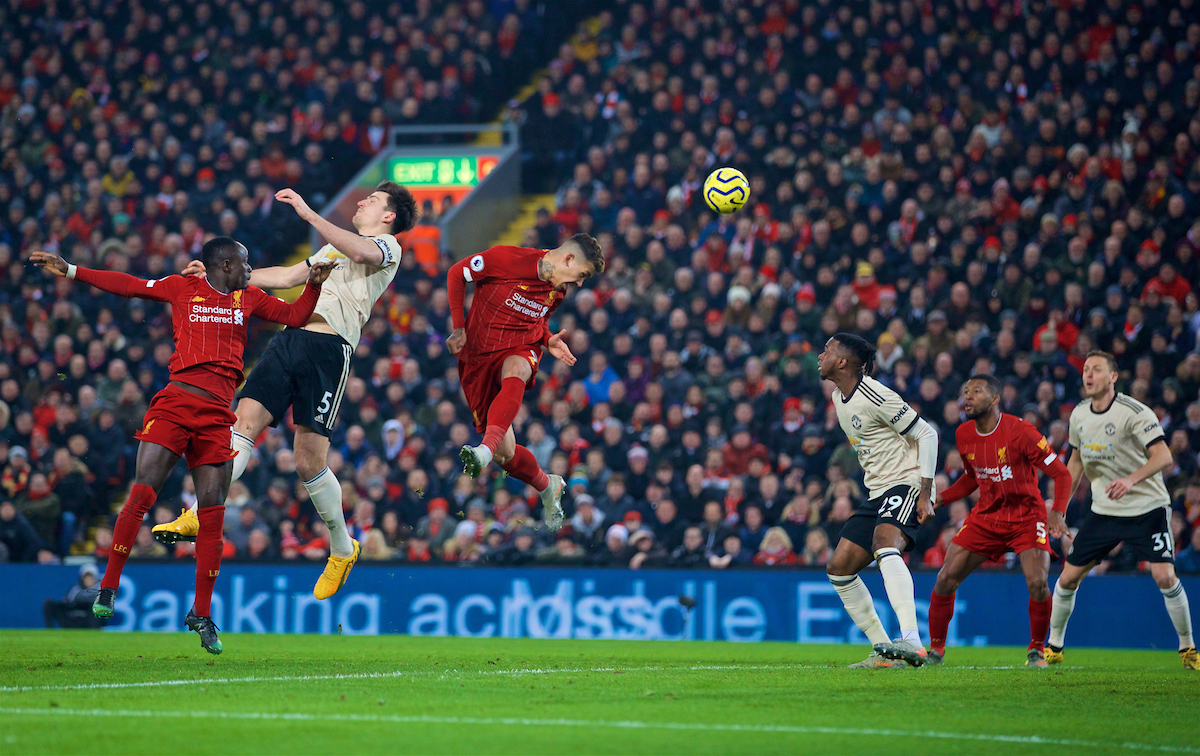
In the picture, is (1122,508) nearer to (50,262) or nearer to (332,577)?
(332,577)

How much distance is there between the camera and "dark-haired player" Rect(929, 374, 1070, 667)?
10211mm

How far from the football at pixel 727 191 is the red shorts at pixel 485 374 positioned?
96.6 inches

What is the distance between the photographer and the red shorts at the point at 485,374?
32.4ft

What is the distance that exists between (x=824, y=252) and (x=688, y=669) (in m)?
9.66

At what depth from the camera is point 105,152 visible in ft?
70.3

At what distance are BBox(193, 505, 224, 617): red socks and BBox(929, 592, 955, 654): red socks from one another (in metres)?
5.37

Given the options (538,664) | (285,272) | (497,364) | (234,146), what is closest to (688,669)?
(538,664)

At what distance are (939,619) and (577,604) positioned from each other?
5643 mm

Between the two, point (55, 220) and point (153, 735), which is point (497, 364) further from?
point (55, 220)

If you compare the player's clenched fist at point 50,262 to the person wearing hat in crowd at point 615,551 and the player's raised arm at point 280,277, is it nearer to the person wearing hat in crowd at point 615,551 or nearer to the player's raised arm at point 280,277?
the player's raised arm at point 280,277

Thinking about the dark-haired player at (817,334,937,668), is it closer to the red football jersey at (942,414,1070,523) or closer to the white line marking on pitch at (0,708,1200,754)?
the red football jersey at (942,414,1070,523)

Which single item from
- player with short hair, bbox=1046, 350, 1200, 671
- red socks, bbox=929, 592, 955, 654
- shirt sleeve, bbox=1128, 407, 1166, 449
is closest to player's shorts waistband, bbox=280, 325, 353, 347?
red socks, bbox=929, 592, 955, 654

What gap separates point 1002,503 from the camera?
10.3m

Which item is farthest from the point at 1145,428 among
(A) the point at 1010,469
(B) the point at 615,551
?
(B) the point at 615,551
